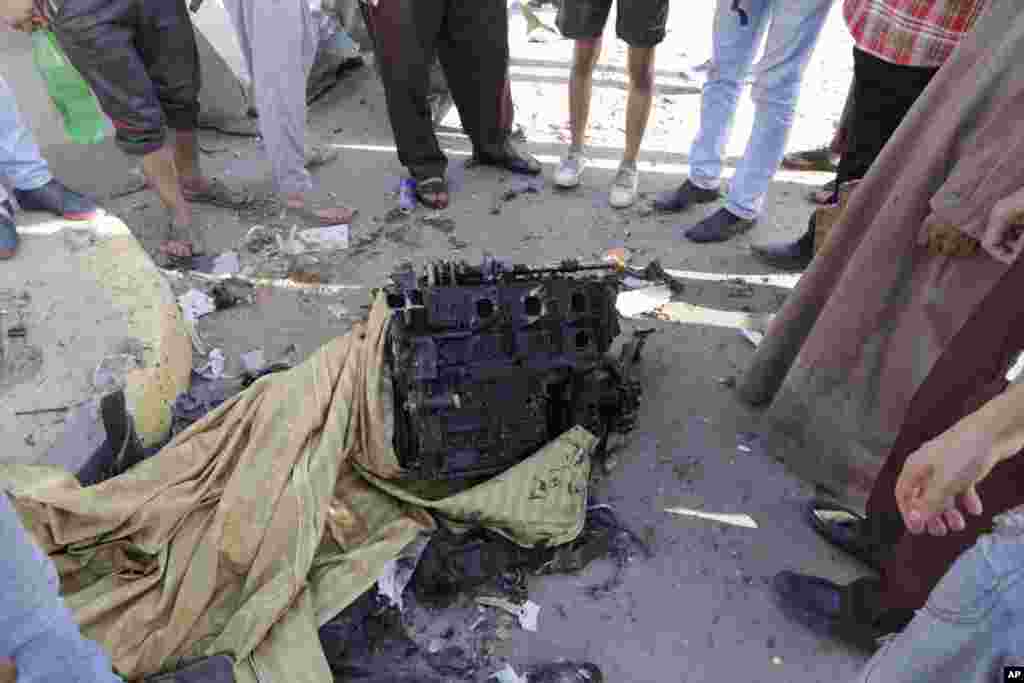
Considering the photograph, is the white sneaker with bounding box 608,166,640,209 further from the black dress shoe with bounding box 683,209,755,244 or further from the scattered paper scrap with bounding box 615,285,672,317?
the scattered paper scrap with bounding box 615,285,672,317

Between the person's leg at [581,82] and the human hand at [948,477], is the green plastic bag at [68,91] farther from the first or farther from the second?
the human hand at [948,477]

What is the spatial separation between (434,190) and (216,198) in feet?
4.47

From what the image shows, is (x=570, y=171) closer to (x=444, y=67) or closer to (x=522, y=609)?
(x=444, y=67)

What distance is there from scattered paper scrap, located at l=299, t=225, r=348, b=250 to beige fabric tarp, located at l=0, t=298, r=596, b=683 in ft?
5.22

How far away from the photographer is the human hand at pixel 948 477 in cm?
133

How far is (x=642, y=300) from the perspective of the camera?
3.93 m

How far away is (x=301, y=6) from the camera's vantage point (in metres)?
4.04

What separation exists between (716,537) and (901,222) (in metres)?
1.29

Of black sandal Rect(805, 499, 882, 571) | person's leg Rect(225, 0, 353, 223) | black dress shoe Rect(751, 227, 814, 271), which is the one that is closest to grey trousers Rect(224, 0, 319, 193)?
person's leg Rect(225, 0, 353, 223)

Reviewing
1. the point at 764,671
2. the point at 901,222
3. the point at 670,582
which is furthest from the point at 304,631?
the point at 901,222

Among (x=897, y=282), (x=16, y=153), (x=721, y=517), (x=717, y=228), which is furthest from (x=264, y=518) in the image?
(x=717, y=228)

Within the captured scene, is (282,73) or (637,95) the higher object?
(282,73)

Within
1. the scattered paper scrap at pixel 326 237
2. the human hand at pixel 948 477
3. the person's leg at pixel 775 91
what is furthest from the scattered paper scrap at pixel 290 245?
the human hand at pixel 948 477

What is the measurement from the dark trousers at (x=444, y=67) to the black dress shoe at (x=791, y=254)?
75.3 inches
